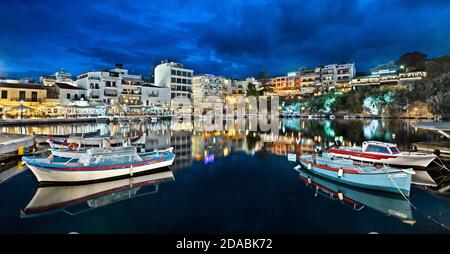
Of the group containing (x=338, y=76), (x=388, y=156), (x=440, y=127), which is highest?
(x=338, y=76)

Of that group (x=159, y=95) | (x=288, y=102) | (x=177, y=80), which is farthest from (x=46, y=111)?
(x=288, y=102)

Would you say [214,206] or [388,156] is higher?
[388,156]

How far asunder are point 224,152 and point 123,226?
1518 cm

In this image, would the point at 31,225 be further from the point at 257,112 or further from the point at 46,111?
the point at 257,112

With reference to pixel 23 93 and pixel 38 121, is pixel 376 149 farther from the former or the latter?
pixel 23 93

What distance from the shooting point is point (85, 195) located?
1109 cm

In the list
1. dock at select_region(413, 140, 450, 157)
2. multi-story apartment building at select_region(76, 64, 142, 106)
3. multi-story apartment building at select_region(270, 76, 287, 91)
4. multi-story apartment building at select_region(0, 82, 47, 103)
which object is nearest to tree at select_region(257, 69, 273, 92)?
multi-story apartment building at select_region(270, 76, 287, 91)

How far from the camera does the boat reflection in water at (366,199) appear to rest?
9352 millimetres

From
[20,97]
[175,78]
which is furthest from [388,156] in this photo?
[175,78]

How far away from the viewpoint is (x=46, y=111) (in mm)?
55812

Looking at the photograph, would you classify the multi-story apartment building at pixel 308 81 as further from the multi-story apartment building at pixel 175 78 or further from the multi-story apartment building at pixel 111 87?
the multi-story apartment building at pixel 111 87

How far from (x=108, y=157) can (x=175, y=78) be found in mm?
72013

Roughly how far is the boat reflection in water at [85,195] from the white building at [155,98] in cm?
6339

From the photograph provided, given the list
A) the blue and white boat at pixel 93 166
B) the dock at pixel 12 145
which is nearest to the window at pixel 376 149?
the blue and white boat at pixel 93 166
